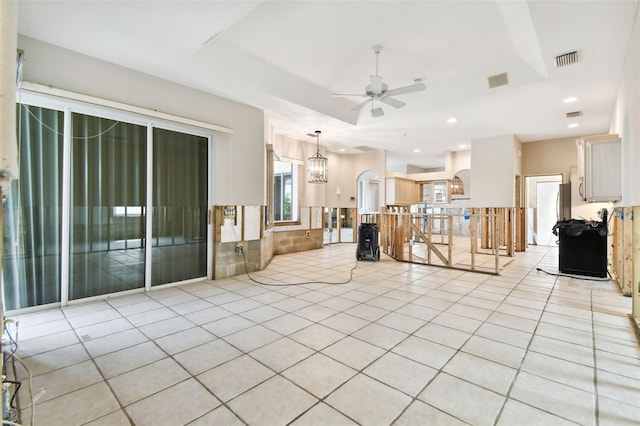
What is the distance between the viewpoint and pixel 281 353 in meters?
2.40

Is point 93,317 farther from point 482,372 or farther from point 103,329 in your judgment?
point 482,372

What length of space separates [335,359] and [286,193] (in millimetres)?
6196

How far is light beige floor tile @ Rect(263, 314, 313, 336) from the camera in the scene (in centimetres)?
284

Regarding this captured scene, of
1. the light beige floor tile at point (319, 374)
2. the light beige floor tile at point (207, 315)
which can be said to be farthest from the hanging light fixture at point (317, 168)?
the light beige floor tile at point (319, 374)

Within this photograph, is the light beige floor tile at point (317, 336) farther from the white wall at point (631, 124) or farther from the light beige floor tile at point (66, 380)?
the white wall at point (631, 124)

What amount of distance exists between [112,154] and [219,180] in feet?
4.77

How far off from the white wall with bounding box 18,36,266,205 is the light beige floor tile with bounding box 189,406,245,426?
139 inches

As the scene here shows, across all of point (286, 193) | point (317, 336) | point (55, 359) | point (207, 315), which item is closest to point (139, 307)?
point (207, 315)

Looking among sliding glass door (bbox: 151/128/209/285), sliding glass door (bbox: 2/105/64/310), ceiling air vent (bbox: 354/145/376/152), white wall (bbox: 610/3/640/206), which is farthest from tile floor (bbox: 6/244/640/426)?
ceiling air vent (bbox: 354/145/376/152)

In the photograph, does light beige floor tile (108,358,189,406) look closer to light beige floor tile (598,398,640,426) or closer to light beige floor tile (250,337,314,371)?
light beige floor tile (250,337,314,371)

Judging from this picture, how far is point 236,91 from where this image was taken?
4520 mm

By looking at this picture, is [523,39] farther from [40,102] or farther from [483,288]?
[40,102]

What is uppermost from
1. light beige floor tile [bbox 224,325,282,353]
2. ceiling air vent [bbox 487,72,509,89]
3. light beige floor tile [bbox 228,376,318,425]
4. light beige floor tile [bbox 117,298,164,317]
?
ceiling air vent [bbox 487,72,509,89]

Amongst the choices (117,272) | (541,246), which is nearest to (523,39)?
(117,272)
